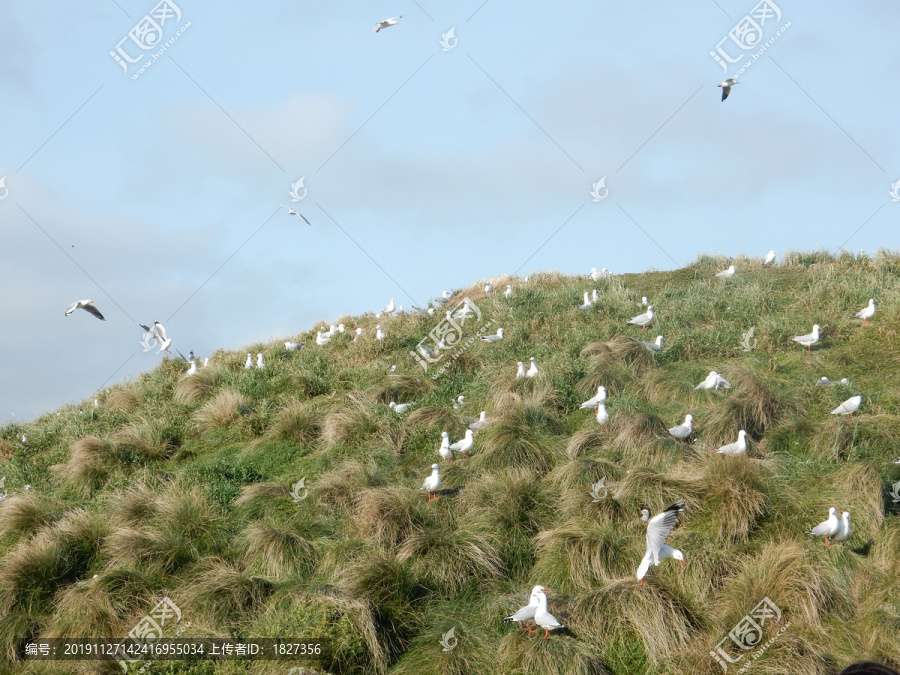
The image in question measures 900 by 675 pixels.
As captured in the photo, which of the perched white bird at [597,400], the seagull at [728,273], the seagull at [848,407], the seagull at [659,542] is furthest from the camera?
the seagull at [728,273]

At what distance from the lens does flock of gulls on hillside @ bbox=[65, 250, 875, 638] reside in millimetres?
8336

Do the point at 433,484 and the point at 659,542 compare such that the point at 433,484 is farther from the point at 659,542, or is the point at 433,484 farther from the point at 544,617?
the point at 659,542

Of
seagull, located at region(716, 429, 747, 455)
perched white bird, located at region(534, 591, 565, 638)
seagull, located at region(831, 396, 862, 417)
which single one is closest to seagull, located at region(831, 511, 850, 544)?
seagull, located at region(716, 429, 747, 455)

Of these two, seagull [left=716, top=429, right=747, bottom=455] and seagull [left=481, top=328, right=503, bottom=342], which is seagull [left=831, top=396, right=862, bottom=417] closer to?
seagull [left=716, top=429, right=747, bottom=455]

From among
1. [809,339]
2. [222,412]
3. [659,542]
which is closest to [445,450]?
[659,542]

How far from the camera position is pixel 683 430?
11781mm

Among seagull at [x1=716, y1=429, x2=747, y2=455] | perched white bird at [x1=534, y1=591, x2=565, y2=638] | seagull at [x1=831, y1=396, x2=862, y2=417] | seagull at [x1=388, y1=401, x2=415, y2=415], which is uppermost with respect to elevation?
seagull at [x1=388, y1=401, x2=415, y2=415]

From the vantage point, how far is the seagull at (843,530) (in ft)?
29.6

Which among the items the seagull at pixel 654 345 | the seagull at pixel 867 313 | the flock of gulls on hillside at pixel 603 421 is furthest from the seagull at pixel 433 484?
the seagull at pixel 867 313

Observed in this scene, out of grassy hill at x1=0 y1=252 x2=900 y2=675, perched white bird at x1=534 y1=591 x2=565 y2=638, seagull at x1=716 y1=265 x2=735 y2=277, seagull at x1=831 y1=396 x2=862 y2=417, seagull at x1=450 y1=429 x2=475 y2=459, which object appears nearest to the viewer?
perched white bird at x1=534 y1=591 x2=565 y2=638

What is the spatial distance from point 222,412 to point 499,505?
7.43 m

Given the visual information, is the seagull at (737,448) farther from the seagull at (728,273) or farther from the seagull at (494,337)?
the seagull at (728,273)

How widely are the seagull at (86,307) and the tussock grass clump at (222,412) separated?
341 centimetres

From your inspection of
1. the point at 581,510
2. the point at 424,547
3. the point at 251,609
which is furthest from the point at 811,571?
the point at 251,609
